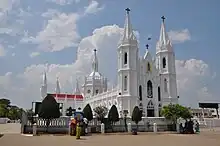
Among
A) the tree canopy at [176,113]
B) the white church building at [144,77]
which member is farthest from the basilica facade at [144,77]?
the tree canopy at [176,113]

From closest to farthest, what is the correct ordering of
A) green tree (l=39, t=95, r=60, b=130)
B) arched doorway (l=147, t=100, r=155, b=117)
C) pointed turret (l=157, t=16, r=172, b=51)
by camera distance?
green tree (l=39, t=95, r=60, b=130) < arched doorway (l=147, t=100, r=155, b=117) < pointed turret (l=157, t=16, r=172, b=51)

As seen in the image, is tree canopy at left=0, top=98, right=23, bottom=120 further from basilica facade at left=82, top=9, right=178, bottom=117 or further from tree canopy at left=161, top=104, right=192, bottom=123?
tree canopy at left=161, top=104, right=192, bottom=123

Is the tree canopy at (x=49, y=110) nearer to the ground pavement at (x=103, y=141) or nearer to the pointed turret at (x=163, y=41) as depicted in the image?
the ground pavement at (x=103, y=141)

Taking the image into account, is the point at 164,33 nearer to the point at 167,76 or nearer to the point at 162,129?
the point at 167,76

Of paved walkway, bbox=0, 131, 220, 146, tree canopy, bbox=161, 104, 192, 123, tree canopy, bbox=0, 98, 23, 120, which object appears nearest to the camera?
paved walkway, bbox=0, 131, 220, 146

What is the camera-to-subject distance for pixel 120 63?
7338cm

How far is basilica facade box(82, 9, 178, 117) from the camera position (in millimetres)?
71000

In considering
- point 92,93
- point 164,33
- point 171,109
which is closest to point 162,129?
point 171,109

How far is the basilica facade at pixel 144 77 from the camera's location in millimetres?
71000

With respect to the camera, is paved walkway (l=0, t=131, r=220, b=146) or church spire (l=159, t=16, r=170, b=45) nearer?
paved walkway (l=0, t=131, r=220, b=146)

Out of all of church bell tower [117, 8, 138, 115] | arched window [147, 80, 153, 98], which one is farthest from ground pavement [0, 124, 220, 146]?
arched window [147, 80, 153, 98]

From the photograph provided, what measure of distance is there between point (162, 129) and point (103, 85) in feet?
201

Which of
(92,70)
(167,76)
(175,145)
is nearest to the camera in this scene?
(175,145)

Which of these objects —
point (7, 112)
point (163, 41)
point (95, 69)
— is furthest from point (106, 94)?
point (7, 112)
